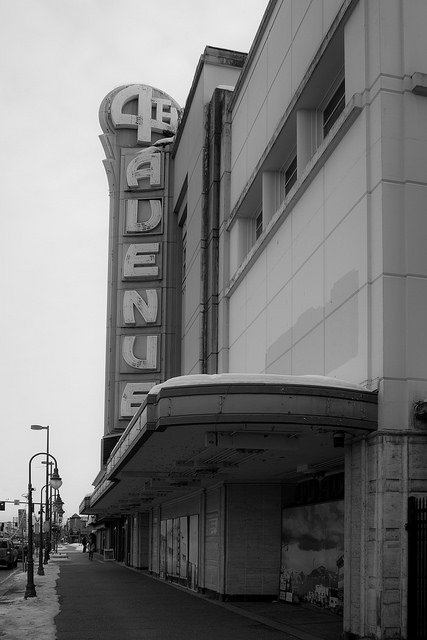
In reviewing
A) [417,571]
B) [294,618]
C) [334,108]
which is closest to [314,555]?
[294,618]

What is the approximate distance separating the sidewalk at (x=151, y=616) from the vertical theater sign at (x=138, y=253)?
9430mm

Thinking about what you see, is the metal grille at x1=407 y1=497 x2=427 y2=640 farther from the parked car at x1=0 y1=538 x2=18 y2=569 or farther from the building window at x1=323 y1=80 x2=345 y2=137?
the parked car at x1=0 y1=538 x2=18 y2=569

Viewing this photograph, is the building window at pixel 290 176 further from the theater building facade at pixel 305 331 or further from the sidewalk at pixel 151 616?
the sidewalk at pixel 151 616

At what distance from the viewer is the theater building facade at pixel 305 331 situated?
1461 centimetres

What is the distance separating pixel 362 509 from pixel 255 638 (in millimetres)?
4003

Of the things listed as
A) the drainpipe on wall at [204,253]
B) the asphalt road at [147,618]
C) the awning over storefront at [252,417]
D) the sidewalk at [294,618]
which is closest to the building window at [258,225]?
the drainpipe on wall at [204,253]

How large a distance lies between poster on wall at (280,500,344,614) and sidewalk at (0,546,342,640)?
39 centimetres

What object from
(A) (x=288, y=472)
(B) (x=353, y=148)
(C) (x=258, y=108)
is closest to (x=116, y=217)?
(C) (x=258, y=108)

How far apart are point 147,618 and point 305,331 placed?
26.1 feet

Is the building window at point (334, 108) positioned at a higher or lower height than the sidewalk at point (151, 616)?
higher

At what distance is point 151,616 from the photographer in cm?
2167

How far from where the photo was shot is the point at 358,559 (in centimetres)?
1536

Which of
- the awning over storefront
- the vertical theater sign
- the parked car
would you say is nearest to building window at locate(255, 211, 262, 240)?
the awning over storefront

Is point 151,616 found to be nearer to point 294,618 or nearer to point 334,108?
point 294,618
